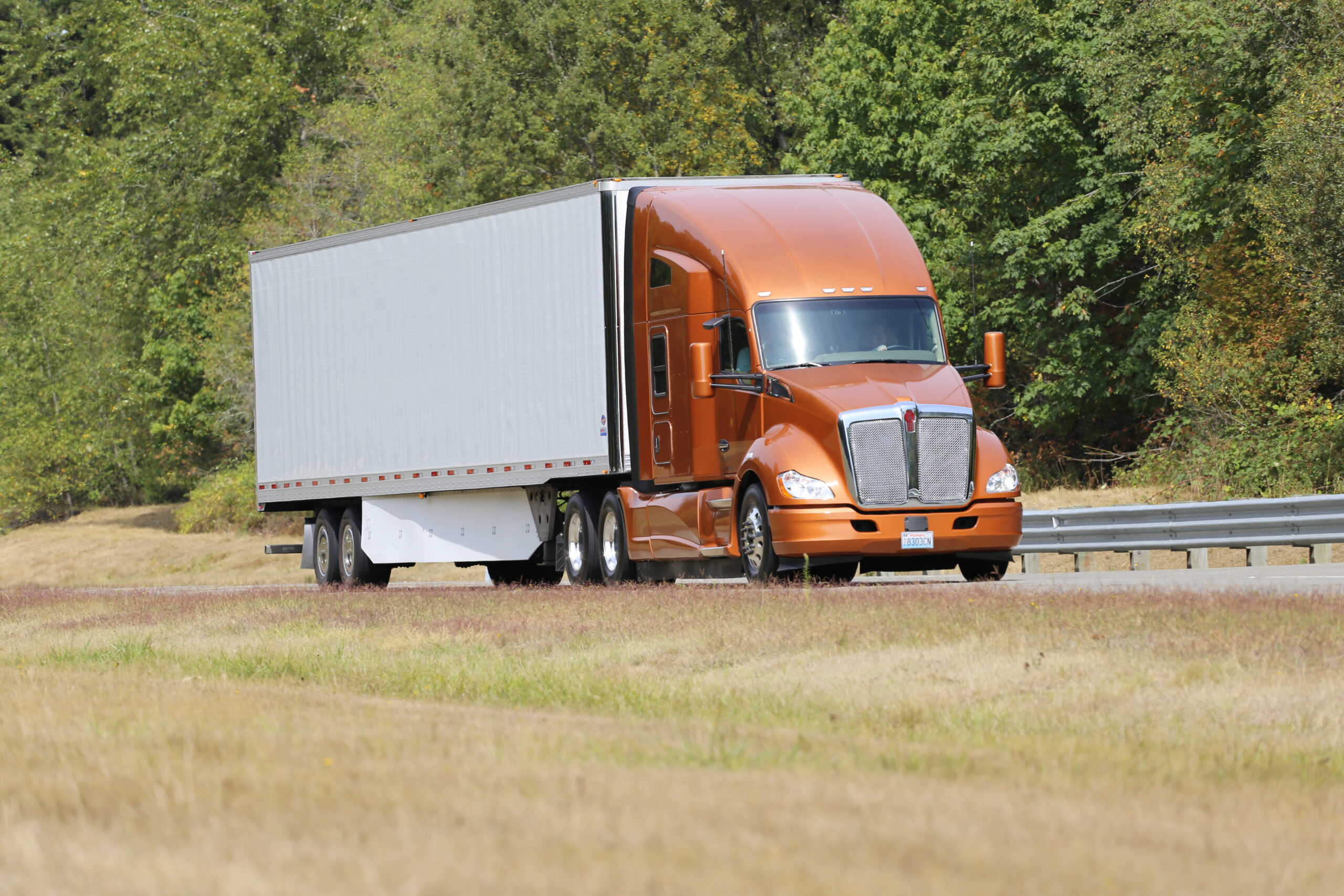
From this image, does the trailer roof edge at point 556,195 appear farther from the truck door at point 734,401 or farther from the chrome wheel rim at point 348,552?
the chrome wheel rim at point 348,552

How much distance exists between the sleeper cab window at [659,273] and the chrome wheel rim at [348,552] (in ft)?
26.0

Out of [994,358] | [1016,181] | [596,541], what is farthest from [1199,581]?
[1016,181]

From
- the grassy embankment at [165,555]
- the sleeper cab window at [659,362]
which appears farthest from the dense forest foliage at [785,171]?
the sleeper cab window at [659,362]

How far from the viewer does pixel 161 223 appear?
187 feet

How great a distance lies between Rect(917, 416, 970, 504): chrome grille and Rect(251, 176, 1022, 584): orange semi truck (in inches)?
1.0

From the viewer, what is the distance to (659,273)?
66.1 ft

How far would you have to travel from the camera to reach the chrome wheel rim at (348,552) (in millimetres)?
26344

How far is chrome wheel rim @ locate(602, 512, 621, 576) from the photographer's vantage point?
21.2 meters

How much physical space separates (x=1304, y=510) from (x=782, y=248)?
6.90 m

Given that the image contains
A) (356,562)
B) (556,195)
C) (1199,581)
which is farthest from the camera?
(356,562)

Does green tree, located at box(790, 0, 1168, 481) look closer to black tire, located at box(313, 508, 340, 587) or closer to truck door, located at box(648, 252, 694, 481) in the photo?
black tire, located at box(313, 508, 340, 587)

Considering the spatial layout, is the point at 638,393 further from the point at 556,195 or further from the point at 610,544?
the point at 556,195

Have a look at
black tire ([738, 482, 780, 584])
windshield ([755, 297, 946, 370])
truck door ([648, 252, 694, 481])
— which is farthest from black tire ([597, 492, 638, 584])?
windshield ([755, 297, 946, 370])

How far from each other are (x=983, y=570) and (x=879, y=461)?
2186 millimetres
